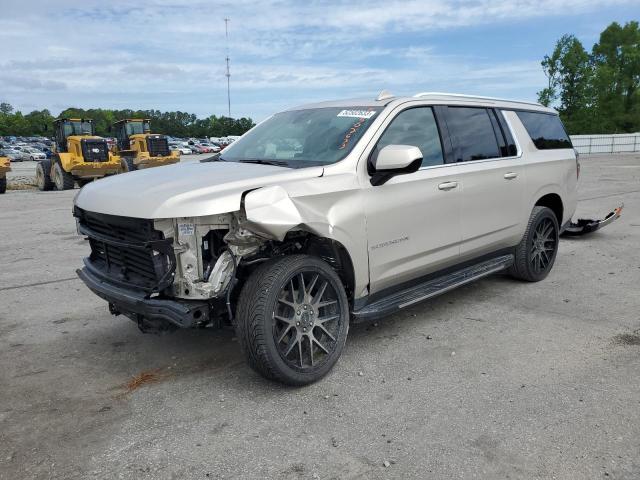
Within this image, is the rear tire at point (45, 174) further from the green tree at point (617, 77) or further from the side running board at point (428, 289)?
the green tree at point (617, 77)

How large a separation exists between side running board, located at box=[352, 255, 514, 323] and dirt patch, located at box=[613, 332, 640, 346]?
3.82ft

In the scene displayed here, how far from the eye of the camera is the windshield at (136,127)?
26.3m

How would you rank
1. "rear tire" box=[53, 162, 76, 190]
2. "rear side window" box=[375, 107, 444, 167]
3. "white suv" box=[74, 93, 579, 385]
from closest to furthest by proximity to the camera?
1. "white suv" box=[74, 93, 579, 385]
2. "rear side window" box=[375, 107, 444, 167]
3. "rear tire" box=[53, 162, 76, 190]

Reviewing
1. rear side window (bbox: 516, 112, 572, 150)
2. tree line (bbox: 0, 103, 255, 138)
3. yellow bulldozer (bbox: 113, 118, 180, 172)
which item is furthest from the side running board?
tree line (bbox: 0, 103, 255, 138)

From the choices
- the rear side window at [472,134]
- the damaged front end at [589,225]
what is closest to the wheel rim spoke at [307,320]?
the rear side window at [472,134]

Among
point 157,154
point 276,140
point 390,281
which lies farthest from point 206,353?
point 157,154

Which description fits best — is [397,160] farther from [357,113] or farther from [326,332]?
[326,332]

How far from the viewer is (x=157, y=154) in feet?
80.8

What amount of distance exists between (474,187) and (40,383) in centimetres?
361

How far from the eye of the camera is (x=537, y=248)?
592 centimetres

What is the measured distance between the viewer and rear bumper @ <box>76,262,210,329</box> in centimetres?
326

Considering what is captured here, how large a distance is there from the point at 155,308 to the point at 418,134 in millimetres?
2417

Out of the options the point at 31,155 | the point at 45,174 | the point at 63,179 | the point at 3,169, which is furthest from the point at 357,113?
the point at 31,155

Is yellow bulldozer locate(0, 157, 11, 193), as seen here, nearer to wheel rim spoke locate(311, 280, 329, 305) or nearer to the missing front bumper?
the missing front bumper
